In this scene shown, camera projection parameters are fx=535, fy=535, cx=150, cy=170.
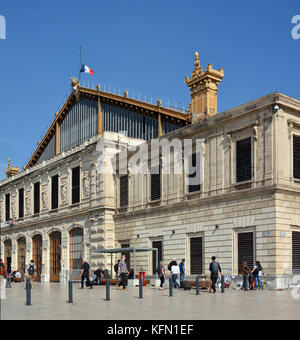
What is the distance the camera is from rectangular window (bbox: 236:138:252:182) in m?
29.0

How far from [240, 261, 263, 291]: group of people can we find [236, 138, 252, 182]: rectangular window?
495cm

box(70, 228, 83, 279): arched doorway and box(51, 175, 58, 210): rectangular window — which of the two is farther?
box(51, 175, 58, 210): rectangular window

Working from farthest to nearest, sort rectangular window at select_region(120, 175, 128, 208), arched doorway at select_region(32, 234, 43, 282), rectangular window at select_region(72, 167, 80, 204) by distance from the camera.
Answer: arched doorway at select_region(32, 234, 43, 282) < rectangular window at select_region(72, 167, 80, 204) < rectangular window at select_region(120, 175, 128, 208)

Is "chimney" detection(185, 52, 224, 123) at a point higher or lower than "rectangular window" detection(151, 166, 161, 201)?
higher

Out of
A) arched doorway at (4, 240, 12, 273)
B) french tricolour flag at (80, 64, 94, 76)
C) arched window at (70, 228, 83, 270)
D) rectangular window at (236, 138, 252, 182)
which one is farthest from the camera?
arched doorway at (4, 240, 12, 273)

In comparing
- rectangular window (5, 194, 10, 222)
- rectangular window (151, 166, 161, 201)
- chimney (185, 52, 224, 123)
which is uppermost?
chimney (185, 52, 224, 123)

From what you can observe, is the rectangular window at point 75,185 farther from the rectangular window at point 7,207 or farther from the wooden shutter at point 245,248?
the wooden shutter at point 245,248

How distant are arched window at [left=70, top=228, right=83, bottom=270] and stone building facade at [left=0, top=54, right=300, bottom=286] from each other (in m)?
0.08

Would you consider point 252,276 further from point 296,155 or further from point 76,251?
point 76,251

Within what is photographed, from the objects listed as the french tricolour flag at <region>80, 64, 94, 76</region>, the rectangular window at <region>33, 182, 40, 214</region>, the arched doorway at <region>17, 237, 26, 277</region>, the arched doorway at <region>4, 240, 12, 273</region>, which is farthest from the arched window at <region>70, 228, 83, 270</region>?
the french tricolour flag at <region>80, 64, 94, 76</region>

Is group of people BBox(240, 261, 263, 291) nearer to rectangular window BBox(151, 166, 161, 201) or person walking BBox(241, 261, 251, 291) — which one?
person walking BBox(241, 261, 251, 291)

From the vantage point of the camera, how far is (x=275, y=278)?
2642 cm

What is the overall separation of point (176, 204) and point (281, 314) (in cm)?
1877

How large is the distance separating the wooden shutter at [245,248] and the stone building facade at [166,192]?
57 millimetres
